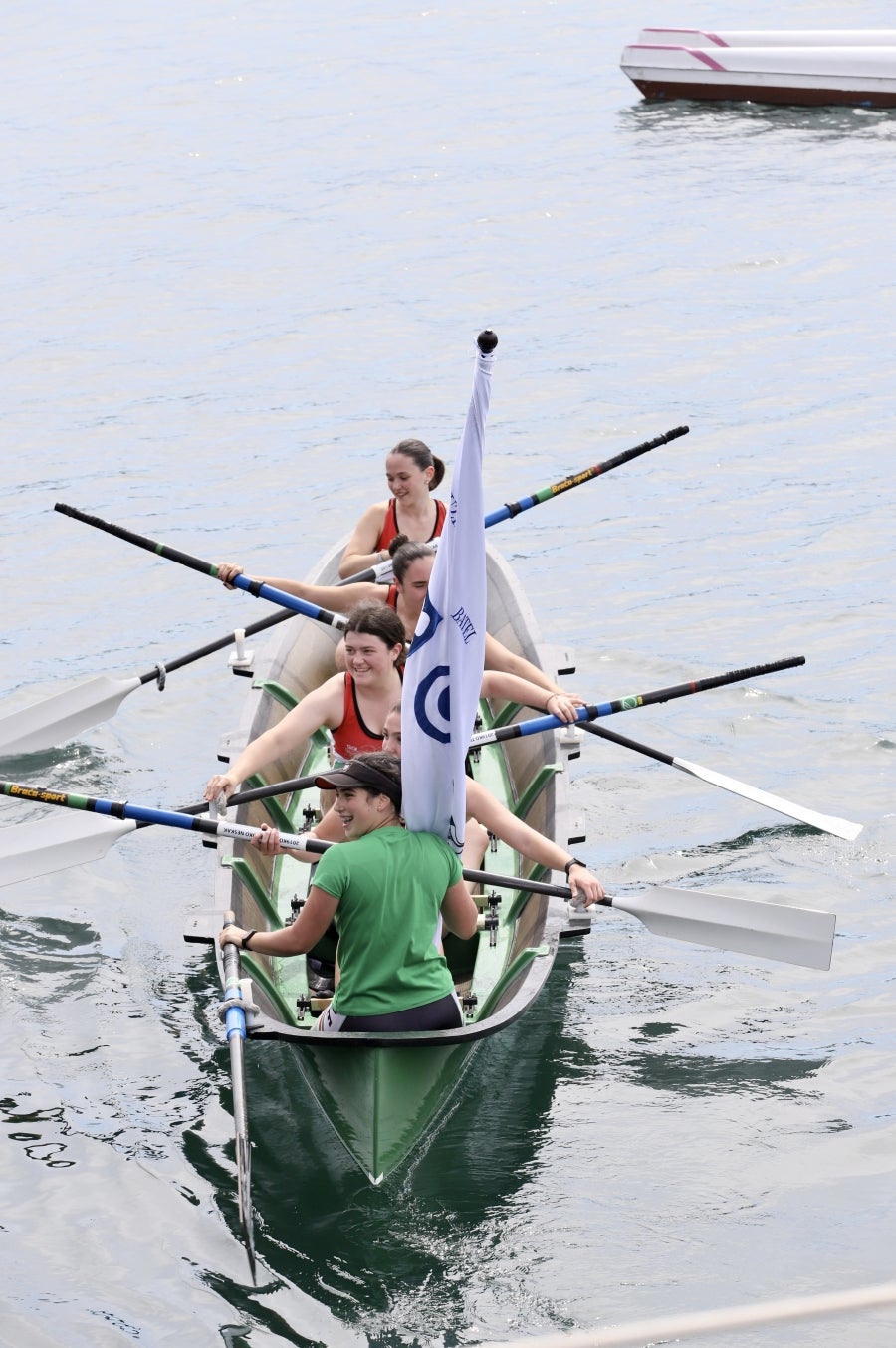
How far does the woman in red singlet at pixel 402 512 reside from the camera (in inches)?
353

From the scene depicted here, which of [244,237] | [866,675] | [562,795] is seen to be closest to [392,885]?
[562,795]

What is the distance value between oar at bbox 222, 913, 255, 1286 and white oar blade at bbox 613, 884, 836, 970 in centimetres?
171

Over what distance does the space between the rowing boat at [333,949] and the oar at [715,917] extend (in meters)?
0.38

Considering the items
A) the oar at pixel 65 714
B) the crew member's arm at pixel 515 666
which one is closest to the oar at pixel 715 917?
the crew member's arm at pixel 515 666

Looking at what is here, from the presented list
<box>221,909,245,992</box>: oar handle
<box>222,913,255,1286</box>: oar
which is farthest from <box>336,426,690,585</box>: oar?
<box>222,913,255,1286</box>: oar

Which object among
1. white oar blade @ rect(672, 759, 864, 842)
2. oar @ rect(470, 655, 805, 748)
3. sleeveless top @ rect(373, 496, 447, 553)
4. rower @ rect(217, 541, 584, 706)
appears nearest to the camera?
rower @ rect(217, 541, 584, 706)

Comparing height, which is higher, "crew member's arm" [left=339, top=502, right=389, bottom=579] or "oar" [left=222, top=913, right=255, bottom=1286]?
"crew member's arm" [left=339, top=502, right=389, bottom=579]

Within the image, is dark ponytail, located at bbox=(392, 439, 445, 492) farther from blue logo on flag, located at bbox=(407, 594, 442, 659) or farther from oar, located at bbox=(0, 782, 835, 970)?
blue logo on flag, located at bbox=(407, 594, 442, 659)

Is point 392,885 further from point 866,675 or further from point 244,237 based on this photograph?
point 244,237

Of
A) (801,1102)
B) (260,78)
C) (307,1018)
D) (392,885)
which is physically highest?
(260,78)

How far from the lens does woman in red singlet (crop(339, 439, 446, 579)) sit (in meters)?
8.98

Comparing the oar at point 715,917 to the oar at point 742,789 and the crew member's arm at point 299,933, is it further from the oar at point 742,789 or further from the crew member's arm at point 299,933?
the oar at point 742,789

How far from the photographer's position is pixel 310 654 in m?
9.33

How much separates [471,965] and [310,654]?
9.31ft
